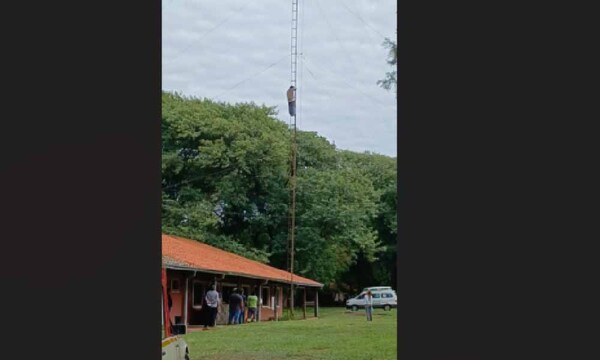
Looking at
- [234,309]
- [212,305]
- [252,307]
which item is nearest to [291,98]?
[252,307]

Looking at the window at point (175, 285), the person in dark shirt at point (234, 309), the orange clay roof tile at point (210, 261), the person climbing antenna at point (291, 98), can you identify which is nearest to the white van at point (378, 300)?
the orange clay roof tile at point (210, 261)

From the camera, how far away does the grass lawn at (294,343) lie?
10.1 m

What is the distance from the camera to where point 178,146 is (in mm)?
22484

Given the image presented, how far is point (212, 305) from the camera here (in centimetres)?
1439

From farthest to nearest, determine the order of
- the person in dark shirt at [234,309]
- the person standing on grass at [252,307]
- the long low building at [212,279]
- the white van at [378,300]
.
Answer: the white van at [378,300] → the person standing on grass at [252,307] → the person in dark shirt at [234,309] → the long low building at [212,279]

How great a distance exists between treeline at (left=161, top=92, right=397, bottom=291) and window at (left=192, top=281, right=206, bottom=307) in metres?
4.40

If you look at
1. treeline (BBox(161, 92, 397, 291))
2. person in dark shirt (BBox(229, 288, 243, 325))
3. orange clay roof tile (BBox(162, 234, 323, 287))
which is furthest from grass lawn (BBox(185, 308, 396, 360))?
treeline (BBox(161, 92, 397, 291))

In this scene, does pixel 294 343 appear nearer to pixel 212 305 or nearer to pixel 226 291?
pixel 212 305

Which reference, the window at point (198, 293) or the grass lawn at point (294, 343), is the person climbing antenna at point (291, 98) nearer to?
the window at point (198, 293)

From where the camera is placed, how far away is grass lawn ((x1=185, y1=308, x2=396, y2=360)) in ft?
33.2
